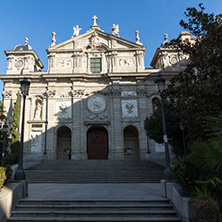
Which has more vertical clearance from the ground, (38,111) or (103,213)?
(38,111)

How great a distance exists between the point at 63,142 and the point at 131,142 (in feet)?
30.4

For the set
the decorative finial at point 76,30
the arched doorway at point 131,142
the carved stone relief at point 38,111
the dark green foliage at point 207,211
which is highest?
the decorative finial at point 76,30

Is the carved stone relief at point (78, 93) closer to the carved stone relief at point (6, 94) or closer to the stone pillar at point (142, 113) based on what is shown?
the stone pillar at point (142, 113)

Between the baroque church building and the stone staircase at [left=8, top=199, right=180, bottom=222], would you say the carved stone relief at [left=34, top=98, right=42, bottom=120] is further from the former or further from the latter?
the stone staircase at [left=8, top=199, right=180, bottom=222]

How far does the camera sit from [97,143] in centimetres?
2838

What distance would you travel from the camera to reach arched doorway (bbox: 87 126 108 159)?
27.9 meters

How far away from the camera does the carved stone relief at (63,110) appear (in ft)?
91.1

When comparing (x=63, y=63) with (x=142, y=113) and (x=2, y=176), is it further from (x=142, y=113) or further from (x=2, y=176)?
(x=2, y=176)

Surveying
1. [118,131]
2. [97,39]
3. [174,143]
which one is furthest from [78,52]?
[174,143]

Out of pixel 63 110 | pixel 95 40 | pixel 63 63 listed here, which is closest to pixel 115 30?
pixel 95 40

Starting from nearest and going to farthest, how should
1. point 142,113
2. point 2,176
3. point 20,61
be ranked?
point 2,176 < point 142,113 < point 20,61

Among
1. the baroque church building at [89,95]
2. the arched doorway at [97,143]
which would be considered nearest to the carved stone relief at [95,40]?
the baroque church building at [89,95]

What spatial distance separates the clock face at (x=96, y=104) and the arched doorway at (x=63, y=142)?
14.0ft

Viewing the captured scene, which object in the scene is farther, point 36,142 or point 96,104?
point 96,104
